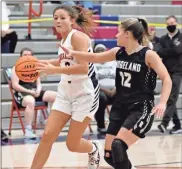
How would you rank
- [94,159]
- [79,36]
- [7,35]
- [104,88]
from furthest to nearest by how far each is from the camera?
[7,35] < [104,88] < [94,159] < [79,36]

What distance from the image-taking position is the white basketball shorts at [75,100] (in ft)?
19.3

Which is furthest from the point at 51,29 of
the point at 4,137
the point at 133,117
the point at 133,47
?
the point at 133,117

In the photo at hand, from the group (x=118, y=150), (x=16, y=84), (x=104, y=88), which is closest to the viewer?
(x=118, y=150)

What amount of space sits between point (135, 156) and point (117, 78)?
2.44 metres

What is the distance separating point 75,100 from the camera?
233 inches

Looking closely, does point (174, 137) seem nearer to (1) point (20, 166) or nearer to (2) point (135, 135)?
(1) point (20, 166)

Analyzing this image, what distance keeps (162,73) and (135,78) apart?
285mm

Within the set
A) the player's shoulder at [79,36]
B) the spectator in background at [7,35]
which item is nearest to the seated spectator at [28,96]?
the spectator in background at [7,35]

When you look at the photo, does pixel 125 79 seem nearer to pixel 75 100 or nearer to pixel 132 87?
pixel 132 87

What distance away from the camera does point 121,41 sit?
5605 millimetres

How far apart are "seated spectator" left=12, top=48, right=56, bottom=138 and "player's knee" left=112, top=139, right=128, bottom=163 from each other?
387 centimetres

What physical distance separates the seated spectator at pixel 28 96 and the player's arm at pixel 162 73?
388 cm

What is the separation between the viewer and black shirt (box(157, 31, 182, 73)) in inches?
393

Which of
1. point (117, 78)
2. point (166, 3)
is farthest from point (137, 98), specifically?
point (166, 3)
